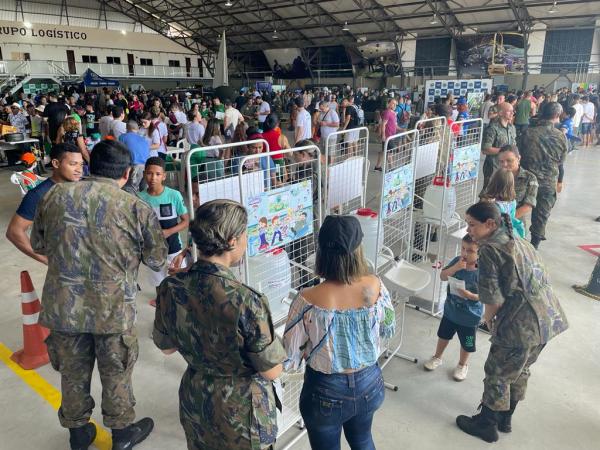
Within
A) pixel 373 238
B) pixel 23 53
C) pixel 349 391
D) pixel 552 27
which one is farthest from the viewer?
pixel 23 53

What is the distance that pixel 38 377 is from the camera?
3.00 m

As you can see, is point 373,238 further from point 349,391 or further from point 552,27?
point 552,27

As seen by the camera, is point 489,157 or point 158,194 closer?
point 158,194

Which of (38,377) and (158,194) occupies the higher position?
(158,194)

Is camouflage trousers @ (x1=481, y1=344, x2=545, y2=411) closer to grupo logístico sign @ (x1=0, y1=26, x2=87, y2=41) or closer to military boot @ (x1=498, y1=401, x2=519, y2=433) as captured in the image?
military boot @ (x1=498, y1=401, x2=519, y2=433)

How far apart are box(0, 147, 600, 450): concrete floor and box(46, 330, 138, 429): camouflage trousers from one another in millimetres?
365

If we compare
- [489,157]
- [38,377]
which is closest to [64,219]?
[38,377]

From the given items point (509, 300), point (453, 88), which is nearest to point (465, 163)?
point (509, 300)

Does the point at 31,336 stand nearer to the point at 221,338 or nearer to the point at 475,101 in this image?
the point at 221,338

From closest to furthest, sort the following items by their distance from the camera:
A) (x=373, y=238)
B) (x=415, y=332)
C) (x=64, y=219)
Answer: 1. (x=64, y=219)
2. (x=373, y=238)
3. (x=415, y=332)

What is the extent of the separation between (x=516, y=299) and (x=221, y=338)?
1.49 metres

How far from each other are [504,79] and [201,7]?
17.4m

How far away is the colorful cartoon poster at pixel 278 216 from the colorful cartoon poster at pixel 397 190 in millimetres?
747

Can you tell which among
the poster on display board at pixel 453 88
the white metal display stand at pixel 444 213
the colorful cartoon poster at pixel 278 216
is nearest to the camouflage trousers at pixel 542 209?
the white metal display stand at pixel 444 213
